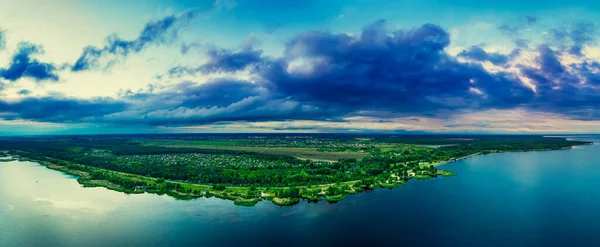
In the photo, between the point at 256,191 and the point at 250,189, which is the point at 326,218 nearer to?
the point at 256,191

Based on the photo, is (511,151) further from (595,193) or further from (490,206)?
(490,206)

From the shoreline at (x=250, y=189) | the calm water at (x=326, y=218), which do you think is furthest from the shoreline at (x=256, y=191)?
the calm water at (x=326, y=218)

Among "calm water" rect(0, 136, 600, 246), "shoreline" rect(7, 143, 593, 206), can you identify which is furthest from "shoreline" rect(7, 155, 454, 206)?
"calm water" rect(0, 136, 600, 246)

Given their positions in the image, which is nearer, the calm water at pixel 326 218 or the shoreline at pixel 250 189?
the calm water at pixel 326 218

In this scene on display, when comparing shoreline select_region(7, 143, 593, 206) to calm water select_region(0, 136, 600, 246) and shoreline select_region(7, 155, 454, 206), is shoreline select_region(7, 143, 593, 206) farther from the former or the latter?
Result: calm water select_region(0, 136, 600, 246)

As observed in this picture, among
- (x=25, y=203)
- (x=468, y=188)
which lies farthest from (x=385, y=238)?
(x=25, y=203)

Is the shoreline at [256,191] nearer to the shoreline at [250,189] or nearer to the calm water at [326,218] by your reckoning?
the shoreline at [250,189]

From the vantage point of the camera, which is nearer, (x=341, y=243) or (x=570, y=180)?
(x=341, y=243)

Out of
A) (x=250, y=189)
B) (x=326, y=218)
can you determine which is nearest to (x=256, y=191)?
(x=250, y=189)
